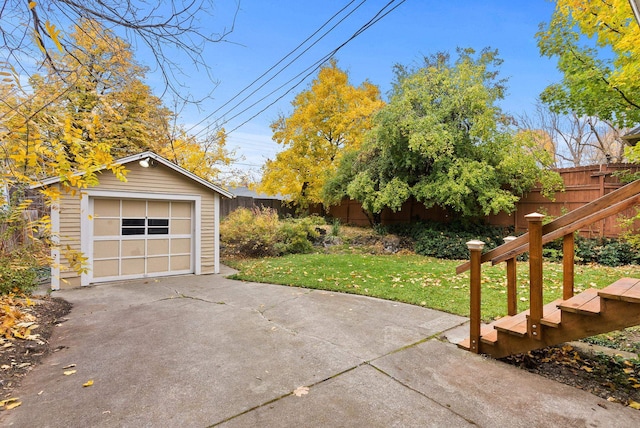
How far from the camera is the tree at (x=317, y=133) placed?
47.0ft

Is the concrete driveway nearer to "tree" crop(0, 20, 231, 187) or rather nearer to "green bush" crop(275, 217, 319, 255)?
"tree" crop(0, 20, 231, 187)

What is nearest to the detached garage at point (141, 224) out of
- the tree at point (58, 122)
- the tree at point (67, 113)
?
the tree at point (58, 122)

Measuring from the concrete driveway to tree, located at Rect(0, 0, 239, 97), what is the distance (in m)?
2.65

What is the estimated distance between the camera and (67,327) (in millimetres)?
4000

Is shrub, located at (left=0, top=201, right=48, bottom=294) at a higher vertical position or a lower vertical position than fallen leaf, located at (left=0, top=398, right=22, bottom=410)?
higher

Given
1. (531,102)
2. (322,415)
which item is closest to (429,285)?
(322,415)

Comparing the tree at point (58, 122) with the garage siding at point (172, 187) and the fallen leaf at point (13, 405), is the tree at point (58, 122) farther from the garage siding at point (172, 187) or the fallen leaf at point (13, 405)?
the fallen leaf at point (13, 405)

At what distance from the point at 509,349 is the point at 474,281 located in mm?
652

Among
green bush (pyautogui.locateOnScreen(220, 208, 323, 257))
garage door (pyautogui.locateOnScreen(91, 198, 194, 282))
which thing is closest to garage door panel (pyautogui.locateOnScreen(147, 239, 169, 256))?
garage door (pyautogui.locateOnScreen(91, 198, 194, 282))

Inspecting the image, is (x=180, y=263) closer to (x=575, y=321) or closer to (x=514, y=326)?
(x=514, y=326)

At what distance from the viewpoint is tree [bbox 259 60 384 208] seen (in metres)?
14.3

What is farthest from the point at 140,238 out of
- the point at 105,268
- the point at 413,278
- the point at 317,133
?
the point at 317,133

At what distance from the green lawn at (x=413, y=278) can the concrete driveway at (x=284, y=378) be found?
764mm

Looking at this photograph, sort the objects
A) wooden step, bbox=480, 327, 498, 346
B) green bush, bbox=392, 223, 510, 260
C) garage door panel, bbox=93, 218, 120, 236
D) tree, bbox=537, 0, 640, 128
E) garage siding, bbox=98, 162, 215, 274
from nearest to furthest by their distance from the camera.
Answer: wooden step, bbox=480, 327, 498, 346, tree, bbox=537, 0, 640, 128, garage door panel, bbox=93, 218, 120, 236, garage siding, bbox=98, 162, 215, 274, green bush, bbox=392, 223, 510, 260
